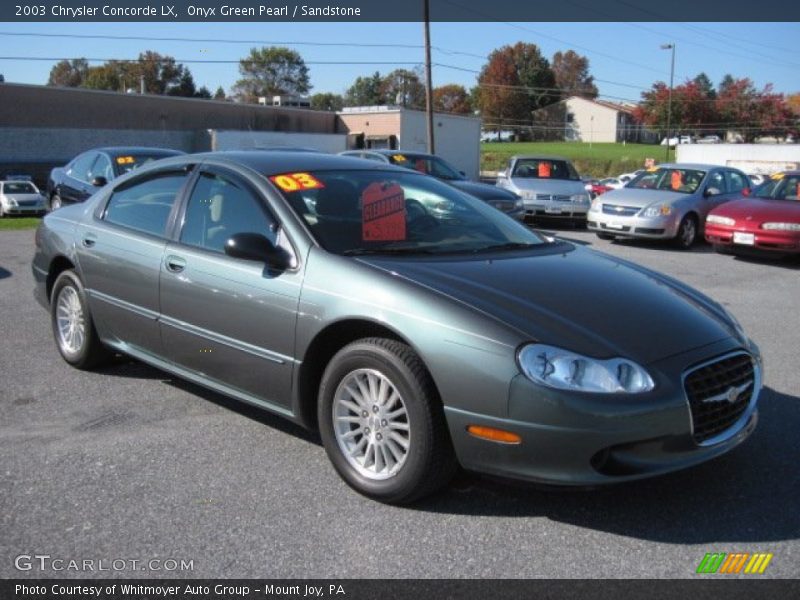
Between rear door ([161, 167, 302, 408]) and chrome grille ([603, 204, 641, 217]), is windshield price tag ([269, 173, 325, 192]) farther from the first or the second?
chrome grille ([603, 204, 641, 217])

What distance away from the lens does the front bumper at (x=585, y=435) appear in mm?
2930

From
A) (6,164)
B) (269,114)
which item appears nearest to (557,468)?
(6,164)

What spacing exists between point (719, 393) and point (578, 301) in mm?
689

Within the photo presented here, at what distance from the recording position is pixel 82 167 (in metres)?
12.9

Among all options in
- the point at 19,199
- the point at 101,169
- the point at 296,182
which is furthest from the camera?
the point at 19,199

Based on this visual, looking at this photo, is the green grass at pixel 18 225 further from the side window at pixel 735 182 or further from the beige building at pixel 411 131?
the beige building at pixel 411 131

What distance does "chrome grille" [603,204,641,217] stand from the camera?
1308cm

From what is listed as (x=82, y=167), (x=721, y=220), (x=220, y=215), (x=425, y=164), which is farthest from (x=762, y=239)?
(x=82, y=167)

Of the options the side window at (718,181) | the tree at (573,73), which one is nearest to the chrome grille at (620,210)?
the side window at (718,181)

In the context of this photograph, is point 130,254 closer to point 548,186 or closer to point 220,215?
point 220,215

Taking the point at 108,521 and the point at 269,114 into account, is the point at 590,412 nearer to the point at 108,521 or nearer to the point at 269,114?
the point at 108,521

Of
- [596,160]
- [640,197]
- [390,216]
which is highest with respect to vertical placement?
[390,216]

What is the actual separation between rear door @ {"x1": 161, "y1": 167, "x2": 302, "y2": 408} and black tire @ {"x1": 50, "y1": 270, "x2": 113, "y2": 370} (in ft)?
3.04

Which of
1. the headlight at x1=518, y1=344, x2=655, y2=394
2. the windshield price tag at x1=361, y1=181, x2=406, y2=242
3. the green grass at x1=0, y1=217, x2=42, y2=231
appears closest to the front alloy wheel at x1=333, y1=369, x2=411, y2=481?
the headlight at x1=518, y1=344, x2=655, y2=394
